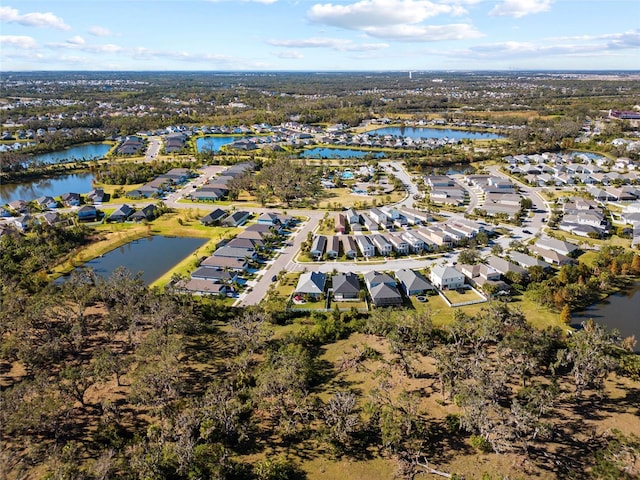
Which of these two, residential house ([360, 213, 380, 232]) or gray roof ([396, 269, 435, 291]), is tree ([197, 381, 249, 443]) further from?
residential house ([360, 213, 380, 232])

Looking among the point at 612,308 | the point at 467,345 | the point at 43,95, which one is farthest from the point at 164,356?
the point at 43,95

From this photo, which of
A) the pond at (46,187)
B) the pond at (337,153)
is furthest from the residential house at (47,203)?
the pond at (337,153)

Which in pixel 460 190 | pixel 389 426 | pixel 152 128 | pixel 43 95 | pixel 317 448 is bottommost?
pixel 317 448

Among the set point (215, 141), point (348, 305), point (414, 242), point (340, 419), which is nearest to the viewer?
point (340, 419)

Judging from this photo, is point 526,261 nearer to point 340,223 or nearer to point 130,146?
point 340,223

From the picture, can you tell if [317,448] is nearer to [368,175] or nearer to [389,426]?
[389,426]

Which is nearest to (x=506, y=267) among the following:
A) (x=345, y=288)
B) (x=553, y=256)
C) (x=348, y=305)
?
(x=553, y=256)

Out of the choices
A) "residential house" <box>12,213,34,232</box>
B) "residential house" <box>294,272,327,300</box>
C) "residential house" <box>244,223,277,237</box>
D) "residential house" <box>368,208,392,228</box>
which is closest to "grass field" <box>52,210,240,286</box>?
"residential house" <box>244,223,277,237</box>
